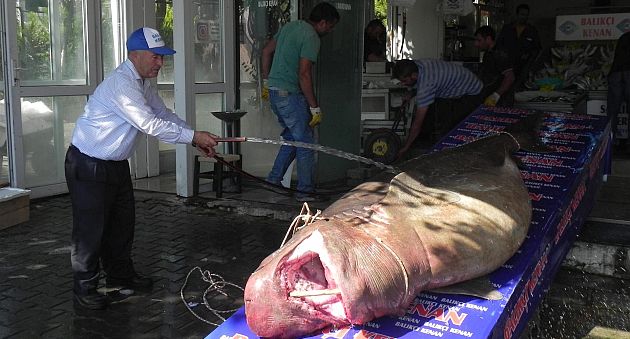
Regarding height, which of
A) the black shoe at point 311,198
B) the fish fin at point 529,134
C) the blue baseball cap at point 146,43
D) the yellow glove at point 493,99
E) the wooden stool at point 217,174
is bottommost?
the black shoe at point 311,198

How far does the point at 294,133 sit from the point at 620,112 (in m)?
5.66

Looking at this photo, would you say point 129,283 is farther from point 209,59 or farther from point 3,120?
point 209,59

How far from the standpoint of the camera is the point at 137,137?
4578 mm

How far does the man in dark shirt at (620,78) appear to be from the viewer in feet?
31.8

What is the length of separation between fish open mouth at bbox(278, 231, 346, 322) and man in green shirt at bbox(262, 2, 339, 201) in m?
4.43

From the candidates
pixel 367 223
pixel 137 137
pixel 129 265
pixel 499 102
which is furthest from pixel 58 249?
pixel 499 102

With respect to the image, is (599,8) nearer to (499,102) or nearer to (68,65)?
(499,102)

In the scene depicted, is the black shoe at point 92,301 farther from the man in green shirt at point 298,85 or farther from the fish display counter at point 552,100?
the fish display counter at point 552,100

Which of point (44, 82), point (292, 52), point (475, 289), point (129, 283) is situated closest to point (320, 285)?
point (475, 289)

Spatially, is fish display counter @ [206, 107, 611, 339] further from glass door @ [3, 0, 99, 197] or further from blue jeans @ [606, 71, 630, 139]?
glass door @ [3, 0, 99, 197]

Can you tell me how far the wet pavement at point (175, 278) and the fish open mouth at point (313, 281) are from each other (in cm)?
169

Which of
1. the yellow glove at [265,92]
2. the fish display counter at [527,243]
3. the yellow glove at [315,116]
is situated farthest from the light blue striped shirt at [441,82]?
the yellow glove at [265,92]

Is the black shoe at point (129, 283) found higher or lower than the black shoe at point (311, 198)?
lower

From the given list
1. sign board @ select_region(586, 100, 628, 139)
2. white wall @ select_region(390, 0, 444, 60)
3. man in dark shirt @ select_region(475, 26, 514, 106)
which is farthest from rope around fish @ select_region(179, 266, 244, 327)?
white wall @ select_region(390, 0, 444, 60)
